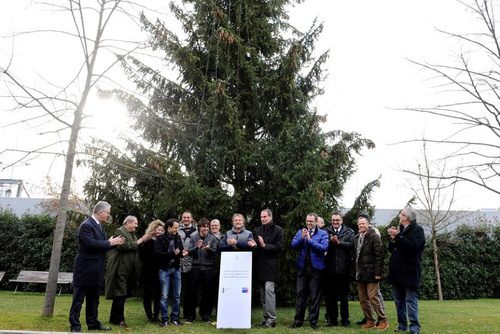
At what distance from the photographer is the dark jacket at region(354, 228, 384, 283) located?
7.48 meters

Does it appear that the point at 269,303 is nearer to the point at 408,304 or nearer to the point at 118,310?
the point at 408,304

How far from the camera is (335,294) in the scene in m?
8.02

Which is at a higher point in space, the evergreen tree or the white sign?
the evergreen tree

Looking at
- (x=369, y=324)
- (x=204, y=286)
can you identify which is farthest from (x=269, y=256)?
(x=369, y=324)

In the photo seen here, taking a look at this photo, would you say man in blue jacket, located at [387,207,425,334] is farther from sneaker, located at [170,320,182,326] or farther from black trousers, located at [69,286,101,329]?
black trousers, located at [69,286,101,329]

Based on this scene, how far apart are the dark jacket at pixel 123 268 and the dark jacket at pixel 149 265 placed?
0.15 meters

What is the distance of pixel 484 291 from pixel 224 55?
14369mm

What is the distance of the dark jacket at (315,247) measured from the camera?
25.2 feet

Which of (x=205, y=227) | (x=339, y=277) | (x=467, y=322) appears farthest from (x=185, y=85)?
(x=467, y=322)

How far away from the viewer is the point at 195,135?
10906 millimetres

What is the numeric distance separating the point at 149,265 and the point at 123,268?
1.89 feet

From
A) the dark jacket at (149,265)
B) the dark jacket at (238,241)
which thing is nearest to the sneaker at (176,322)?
the dark jacket at (149,265)

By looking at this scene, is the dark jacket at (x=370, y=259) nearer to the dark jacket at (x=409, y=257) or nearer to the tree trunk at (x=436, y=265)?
the dark jacket at (x=409, y=257)

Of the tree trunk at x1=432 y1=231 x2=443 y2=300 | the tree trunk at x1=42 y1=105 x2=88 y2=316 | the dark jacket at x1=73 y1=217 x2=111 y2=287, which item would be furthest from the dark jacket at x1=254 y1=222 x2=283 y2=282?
the tree trunk at x1=432 y1=231 x2=443 y2=300
